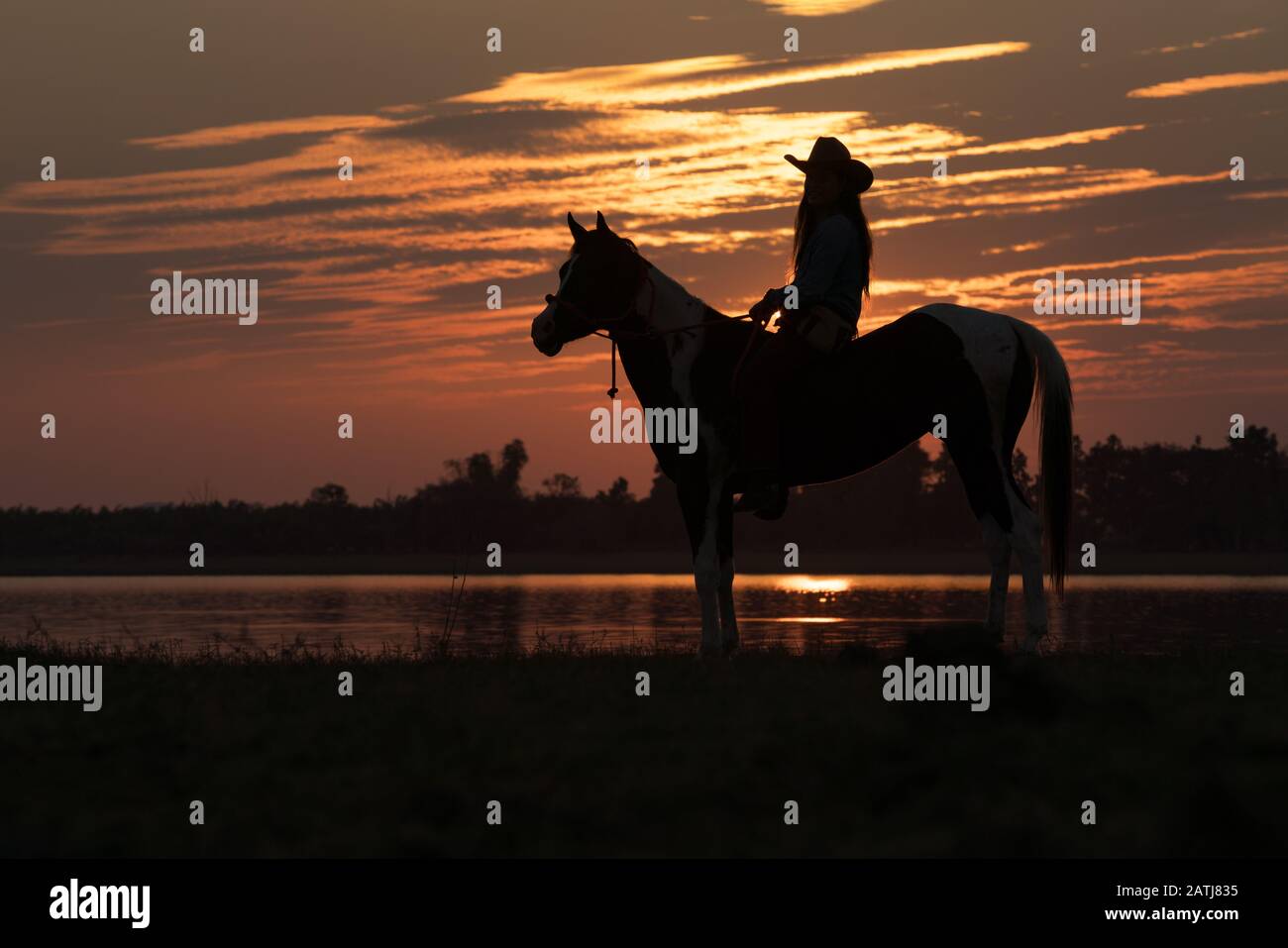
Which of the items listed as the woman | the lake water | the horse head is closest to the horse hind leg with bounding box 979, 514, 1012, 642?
the woman

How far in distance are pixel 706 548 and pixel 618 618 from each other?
18265mm

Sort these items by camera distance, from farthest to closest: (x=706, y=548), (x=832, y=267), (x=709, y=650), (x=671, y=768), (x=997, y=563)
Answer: (x=997, y=563) → (x=706, y=548) → (x=709, y=650) → (x=832, y=267) → (x=671, y=768)

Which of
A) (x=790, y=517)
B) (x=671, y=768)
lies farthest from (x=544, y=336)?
(x=790, y=517)

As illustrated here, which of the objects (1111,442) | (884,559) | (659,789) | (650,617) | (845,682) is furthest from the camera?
(1111,442)

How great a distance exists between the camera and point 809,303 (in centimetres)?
1155

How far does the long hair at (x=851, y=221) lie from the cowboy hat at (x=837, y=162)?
138mm

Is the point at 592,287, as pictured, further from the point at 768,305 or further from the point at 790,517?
the point at 790,517

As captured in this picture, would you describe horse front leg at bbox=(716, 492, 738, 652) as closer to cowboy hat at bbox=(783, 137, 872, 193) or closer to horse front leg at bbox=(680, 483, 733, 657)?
horse front leg at bbox=(680, 483, 733, 657)

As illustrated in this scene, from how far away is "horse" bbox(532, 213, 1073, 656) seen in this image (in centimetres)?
1166

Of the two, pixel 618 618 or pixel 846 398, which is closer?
pixel 846 398
